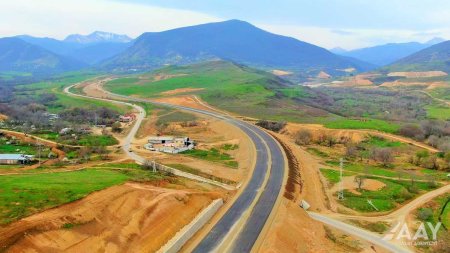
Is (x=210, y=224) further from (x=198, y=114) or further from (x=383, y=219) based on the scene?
(x=198, y=114)

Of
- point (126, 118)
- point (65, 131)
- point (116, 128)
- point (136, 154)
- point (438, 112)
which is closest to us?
point (136, 154)

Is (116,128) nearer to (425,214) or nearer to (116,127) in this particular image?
(116,127)

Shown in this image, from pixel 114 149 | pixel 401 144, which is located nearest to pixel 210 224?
pixel 114 149

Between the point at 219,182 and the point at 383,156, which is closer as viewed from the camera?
the point at 219,182

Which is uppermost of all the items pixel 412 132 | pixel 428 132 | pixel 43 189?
pixel 43 189

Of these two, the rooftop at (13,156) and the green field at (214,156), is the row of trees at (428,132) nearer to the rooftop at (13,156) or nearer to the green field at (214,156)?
the green field at (214,156)

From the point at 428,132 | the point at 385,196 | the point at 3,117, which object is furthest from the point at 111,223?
the point at 3,117

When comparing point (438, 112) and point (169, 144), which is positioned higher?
point (438, 112)
